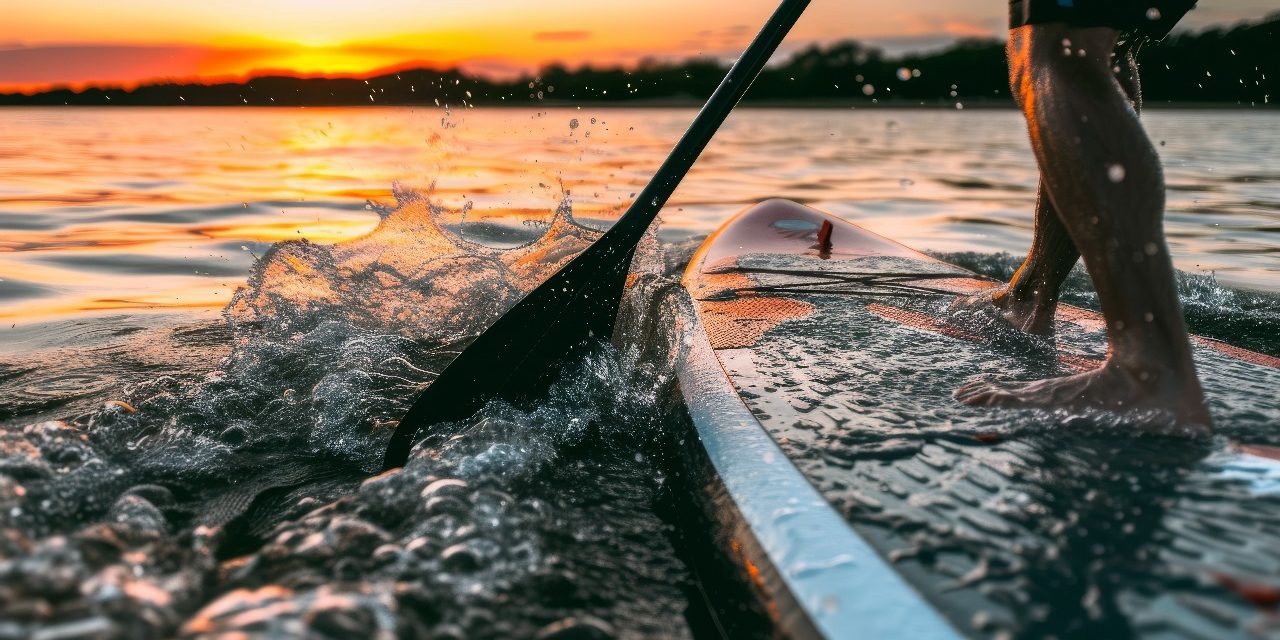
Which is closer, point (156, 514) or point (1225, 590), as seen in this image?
point (1225, 590)

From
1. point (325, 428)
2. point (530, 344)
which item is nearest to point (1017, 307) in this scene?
point (530, 344)

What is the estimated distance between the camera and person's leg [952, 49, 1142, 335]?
82.7 inches

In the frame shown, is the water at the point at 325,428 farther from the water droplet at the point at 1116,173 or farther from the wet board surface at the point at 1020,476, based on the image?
the water droplet at the point at 1116,173

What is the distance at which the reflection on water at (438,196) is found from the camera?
407cm

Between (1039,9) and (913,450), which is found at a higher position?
(1039,9)

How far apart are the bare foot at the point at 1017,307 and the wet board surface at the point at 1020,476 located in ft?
0.22

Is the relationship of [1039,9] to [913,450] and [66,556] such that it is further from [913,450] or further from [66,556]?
[66,556]

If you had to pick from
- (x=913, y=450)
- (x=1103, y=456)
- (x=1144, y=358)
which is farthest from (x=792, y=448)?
(x=1144, y=358)

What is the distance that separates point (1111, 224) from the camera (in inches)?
54.6

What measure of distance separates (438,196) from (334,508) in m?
6.81

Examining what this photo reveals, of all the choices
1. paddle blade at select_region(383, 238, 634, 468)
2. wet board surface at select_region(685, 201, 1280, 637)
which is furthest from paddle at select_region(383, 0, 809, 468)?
wet board surface at select_region(685, 201, 1280, 637)

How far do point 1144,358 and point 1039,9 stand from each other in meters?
0.65

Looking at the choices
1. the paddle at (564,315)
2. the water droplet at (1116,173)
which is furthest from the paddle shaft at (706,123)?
the water droplet at (1116,173)

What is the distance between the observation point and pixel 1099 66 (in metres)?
1.47
